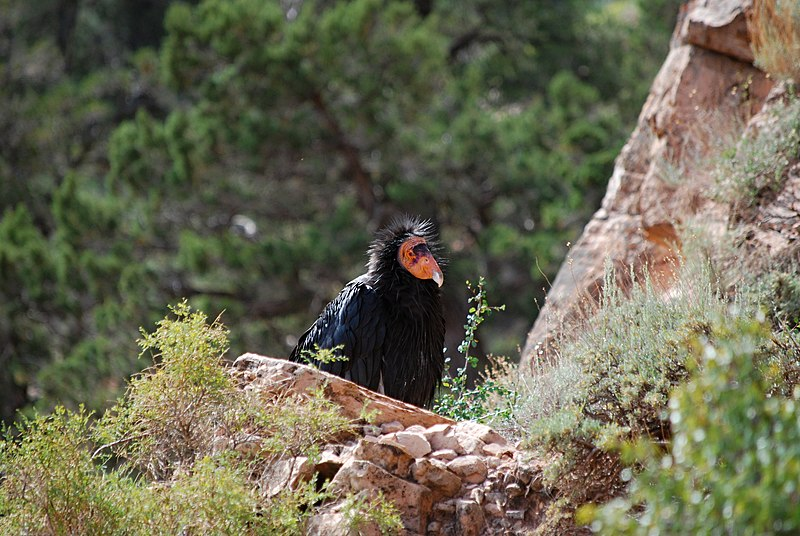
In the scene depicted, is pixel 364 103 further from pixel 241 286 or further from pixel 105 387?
pixel 105 387

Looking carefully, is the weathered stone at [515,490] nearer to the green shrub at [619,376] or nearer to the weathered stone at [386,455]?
the green shrub at [619,376]

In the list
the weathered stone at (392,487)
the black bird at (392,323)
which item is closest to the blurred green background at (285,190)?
the black bird at (392,323)

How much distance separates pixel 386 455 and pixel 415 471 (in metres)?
0.14

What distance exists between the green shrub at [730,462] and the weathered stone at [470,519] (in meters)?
1.67

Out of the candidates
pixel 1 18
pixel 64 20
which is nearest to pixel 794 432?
pixel 1 18

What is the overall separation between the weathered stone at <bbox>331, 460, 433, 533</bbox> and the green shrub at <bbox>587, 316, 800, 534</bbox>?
1.66 metres

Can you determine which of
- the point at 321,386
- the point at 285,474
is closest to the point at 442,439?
the point at 321,386

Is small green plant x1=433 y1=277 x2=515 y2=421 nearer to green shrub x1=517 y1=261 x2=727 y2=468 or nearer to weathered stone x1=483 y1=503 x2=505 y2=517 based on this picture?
green shrub x1=517 y1=261 x2=727 y2=468

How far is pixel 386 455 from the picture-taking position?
4.43 m

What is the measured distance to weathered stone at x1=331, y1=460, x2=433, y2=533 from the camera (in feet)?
14.0

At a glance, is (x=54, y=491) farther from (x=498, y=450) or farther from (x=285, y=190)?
(x=285, y=190)

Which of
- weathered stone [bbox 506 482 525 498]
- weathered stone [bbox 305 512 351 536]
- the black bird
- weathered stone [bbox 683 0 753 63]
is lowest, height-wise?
weathered stone [bbox 305 512 351 536]

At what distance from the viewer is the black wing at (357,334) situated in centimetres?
598

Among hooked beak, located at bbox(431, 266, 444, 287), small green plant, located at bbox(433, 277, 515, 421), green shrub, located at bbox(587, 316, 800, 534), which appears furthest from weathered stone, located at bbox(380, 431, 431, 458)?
green shrub, located at bbox(587, 316, 800, 534)
